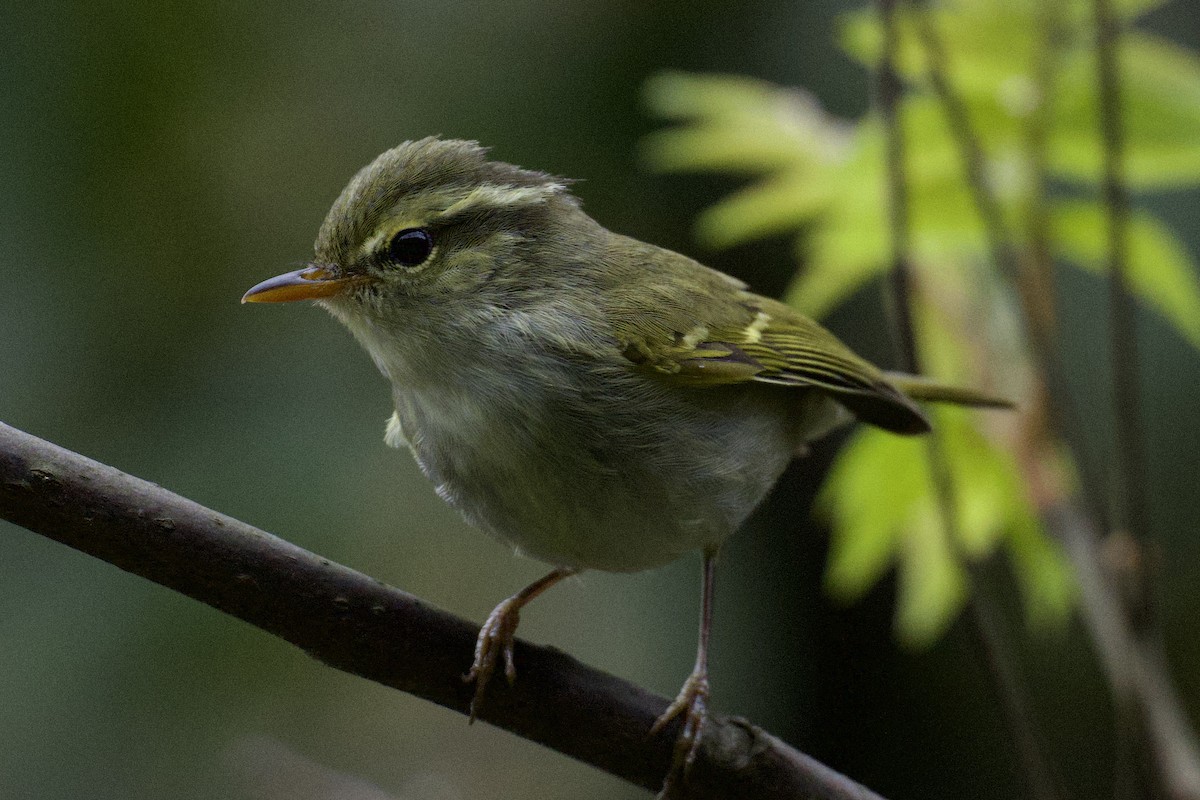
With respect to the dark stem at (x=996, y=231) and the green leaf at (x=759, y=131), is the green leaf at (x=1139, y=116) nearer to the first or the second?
the dark stem at (x=996, y=231)

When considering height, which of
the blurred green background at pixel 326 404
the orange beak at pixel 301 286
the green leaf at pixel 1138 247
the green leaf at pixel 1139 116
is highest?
the green leaf at pixel 1139 116

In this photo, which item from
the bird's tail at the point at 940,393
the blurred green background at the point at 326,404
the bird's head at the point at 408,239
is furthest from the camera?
the blurred green background at the point at 326,404

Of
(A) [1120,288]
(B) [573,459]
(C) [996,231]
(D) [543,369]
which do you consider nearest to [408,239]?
(D) [543,369]

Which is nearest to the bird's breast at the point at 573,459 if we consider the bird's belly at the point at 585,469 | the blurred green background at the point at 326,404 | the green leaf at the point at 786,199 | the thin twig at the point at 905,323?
the bird's belly at the point at 585,469

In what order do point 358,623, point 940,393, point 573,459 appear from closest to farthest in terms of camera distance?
1. point 358,623
2. point 573,459
3. point 940,393

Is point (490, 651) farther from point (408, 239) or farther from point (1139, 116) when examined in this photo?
point (1139, 116)
